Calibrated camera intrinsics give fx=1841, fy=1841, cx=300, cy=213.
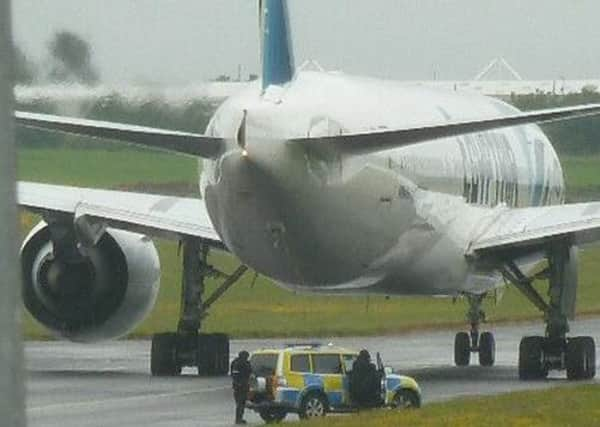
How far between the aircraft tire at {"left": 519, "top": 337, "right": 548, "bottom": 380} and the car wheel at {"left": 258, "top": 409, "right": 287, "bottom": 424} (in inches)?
319

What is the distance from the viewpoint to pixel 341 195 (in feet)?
90.3

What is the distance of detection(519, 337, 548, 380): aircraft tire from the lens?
104ft

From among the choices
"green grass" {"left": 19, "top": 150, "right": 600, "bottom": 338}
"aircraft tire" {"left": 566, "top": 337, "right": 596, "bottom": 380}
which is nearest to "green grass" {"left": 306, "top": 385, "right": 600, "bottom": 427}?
"aircraft tire" {"left": 566, "top": 337, "right": 596, "bottom": 380}

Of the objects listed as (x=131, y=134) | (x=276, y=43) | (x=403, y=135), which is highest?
(x=276, y=43)

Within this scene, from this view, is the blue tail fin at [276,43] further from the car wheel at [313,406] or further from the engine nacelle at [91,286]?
the engine nacelle at [91,286]

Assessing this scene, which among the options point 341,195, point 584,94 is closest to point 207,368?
point 341,195

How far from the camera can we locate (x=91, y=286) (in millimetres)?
32438

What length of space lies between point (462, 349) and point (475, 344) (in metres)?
0.29

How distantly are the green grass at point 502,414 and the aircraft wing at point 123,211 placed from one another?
11.1m

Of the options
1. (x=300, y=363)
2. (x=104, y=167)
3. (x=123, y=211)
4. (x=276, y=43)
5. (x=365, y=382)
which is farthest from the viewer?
(x=104, y=167)

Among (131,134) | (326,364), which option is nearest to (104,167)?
(326,364)

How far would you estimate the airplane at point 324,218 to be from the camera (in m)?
25.5

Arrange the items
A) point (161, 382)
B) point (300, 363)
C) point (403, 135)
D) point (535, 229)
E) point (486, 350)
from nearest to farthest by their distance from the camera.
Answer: point (300, 363)
point (403, 135)
point (161, 382)
point (535, 229)
point (486, 350)

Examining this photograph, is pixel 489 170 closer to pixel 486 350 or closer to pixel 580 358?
pixel 486 350
